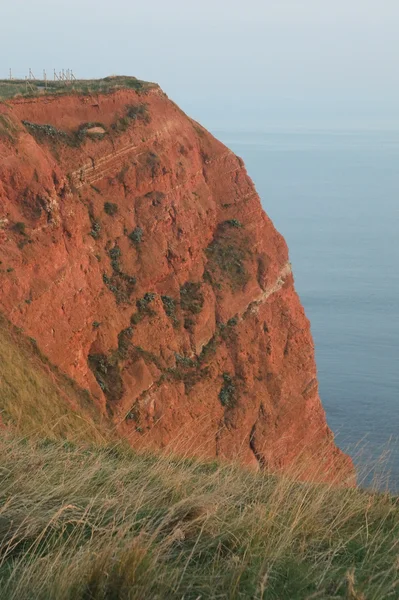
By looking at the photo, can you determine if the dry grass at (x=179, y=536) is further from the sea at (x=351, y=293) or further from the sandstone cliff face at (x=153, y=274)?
the sandstone cliff face at (x=153, y=274)

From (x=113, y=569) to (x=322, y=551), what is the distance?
1603 mm

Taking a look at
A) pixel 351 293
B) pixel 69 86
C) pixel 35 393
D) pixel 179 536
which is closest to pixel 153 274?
pixel 69 86

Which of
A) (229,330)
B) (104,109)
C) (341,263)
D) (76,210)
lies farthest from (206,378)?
(341,263)

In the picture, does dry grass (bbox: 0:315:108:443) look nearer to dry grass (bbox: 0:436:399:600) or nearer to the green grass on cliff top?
dry grass (bbox: 0:436:399:600)

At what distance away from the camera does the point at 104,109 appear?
90.6 feet

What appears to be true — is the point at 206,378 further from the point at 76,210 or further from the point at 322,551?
the point at 322,551

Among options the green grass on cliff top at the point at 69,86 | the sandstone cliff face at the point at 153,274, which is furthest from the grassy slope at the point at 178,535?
the green grass on cliff top at the point at 69,86

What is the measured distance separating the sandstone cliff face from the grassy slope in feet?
46.2

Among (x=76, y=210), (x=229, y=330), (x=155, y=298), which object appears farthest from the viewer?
(x=229, y=330)

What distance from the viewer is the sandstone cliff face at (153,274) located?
22469 millimetres

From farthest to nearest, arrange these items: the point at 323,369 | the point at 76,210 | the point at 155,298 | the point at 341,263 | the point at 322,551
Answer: the point at 341,263, the point at 323,369, the point at 155,298, the point at 76,210, the point at 322,551

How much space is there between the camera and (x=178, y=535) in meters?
5.22

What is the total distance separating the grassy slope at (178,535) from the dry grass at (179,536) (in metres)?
0.01

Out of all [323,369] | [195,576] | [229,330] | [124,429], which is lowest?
[323,369]
